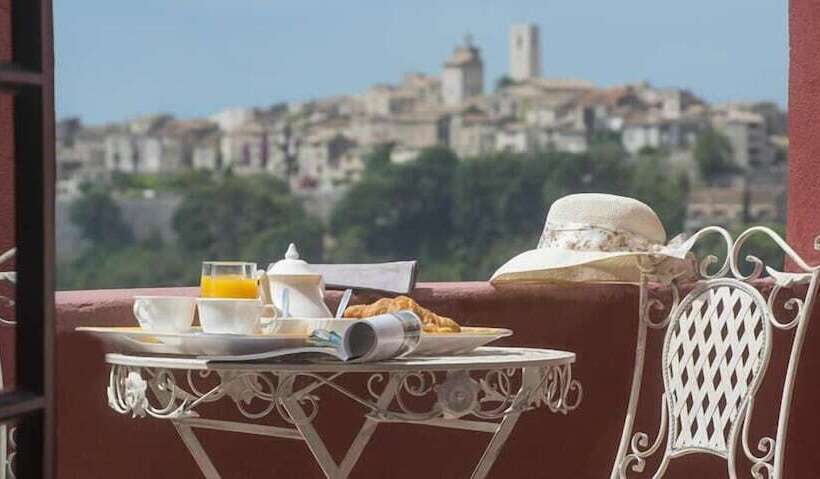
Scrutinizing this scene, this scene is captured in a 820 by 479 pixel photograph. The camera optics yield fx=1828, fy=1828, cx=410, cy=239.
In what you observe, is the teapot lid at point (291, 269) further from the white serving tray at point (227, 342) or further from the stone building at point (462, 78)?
the stone building at point (462, 78)

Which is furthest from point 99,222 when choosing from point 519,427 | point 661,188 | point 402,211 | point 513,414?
point 513,414

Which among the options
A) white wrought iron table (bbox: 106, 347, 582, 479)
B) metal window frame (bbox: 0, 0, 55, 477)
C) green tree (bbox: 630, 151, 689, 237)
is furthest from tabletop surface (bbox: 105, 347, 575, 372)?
green tree (bbox: 630, 151, 689, 237)

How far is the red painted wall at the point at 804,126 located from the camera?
11.8 ft

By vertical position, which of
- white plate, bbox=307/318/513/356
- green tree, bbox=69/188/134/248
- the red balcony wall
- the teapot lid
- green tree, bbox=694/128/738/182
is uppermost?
green tree, bbox=694/128/738/182

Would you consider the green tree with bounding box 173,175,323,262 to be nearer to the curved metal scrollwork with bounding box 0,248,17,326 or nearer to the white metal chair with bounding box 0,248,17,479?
the curved metal scrollwork with bounding box 0,248,17,326

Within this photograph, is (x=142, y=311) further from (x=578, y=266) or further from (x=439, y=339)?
(x=578, y=266)

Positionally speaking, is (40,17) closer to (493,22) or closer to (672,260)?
(672,260)

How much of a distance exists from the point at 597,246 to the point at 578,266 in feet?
0.22

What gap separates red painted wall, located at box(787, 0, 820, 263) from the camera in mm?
3592

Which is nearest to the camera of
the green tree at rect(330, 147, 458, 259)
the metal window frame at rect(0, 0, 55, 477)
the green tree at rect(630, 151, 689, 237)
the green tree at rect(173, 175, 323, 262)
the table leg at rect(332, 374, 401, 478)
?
the metal window frame at rect(0, 0, 55, 477)

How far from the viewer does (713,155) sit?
63.2 meters

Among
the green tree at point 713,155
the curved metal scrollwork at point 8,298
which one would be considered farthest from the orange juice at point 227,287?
the green tree at point 713,155

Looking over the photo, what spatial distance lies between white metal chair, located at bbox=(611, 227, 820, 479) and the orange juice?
2.51ft

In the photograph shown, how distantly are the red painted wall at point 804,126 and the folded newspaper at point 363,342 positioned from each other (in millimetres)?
1438
